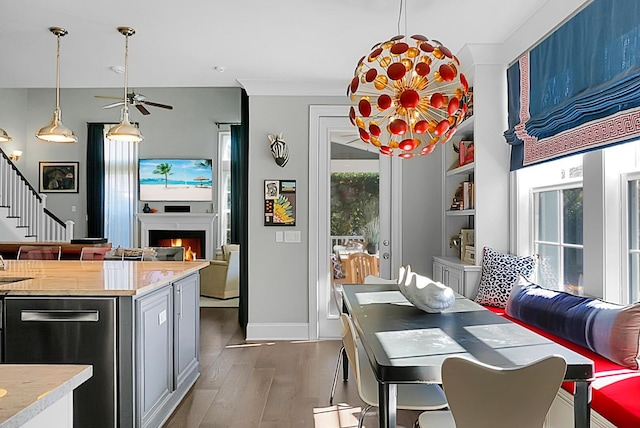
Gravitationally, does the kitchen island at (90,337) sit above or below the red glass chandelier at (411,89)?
below

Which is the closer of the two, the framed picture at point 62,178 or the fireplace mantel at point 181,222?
the fireplace mantel at point 181,222

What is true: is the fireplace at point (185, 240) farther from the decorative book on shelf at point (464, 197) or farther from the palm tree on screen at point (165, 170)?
the decorative book on shelf at point (464, 197)

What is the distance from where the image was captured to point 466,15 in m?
3.55

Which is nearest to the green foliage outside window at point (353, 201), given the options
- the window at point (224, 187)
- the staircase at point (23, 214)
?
the window at point (224, 187)

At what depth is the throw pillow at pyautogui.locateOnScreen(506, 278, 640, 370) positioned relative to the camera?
2.37 metres

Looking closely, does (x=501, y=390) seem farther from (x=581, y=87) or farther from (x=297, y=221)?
(x=297, y=221)

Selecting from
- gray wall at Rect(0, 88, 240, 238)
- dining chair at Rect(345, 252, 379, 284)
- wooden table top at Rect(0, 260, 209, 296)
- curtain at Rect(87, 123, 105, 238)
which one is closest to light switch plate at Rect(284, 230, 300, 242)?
dining chair at Rect(345, 252, 379, 284)

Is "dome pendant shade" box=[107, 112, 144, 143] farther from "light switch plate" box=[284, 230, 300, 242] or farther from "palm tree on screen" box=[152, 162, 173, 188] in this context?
"palm tree on screen" box=[152, 162, 173, 188]

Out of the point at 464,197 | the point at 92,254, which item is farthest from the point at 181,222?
the point at 464,197

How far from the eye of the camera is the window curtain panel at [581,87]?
2.55 meters

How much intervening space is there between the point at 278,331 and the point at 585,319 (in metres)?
3.20

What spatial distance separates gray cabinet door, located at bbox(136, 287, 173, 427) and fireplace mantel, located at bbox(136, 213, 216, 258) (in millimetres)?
5721

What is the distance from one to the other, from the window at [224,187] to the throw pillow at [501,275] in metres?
5.88

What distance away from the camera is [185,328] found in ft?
11.7
